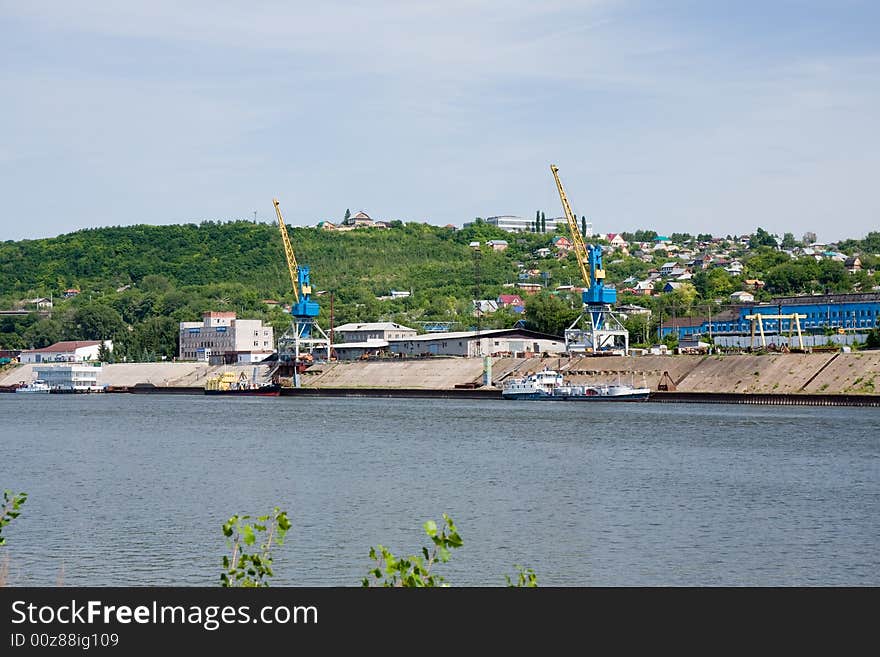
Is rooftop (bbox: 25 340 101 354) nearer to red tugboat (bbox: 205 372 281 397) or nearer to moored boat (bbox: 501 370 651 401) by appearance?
red tugboat (bbox: 205 372 281 397)

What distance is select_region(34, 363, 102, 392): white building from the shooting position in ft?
421

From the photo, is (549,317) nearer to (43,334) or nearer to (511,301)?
(511,301)

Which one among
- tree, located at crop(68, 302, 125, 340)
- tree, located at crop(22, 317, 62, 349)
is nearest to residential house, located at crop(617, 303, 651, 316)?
tree, located at crop(68, 302, 125, 340)

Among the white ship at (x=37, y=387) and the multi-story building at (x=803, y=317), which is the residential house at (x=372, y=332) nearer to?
the multi-story building at (x=803, y=317)

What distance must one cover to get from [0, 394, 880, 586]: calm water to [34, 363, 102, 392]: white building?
68.8 meters

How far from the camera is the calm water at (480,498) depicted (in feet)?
71.8

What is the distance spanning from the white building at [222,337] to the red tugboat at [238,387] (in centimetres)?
1684

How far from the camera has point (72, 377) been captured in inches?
5069

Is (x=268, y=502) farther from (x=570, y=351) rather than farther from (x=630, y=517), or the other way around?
(x=570, y=351)

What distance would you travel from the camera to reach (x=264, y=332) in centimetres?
15125

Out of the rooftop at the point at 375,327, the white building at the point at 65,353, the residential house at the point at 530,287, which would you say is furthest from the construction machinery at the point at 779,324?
the white building at the point at 65,353

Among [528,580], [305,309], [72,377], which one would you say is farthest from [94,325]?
[528,580]
